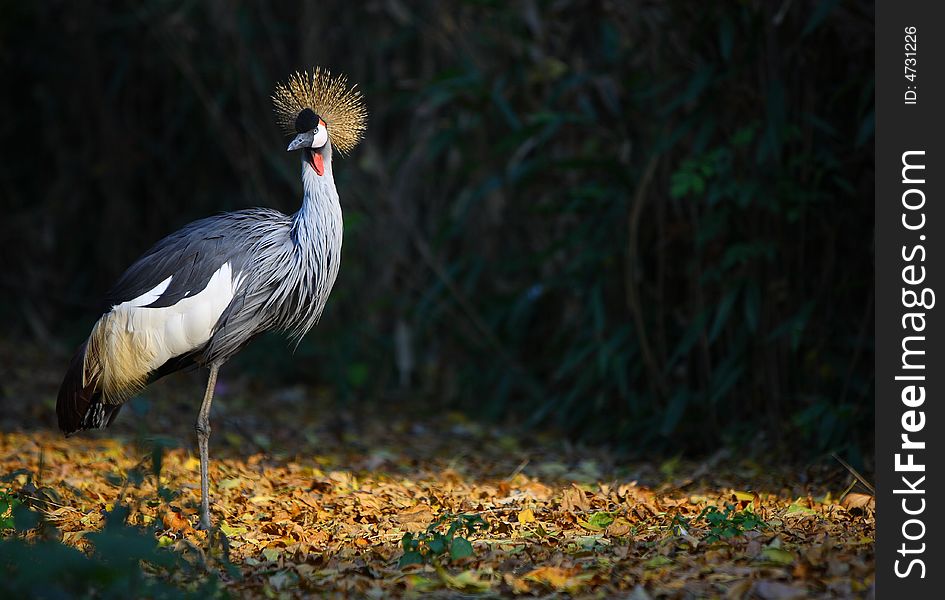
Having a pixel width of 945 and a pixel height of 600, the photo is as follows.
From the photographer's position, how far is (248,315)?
4.78 m

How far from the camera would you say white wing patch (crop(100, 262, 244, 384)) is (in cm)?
466

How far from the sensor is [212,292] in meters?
4.66

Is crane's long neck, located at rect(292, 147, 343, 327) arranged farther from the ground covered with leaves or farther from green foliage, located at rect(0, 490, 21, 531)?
green foliage, located at rect(0, 490, 21, 531)

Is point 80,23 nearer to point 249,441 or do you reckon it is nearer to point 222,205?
point 222,205

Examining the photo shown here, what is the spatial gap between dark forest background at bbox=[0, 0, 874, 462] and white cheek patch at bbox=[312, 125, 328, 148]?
1.97m

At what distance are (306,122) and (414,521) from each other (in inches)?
68.4

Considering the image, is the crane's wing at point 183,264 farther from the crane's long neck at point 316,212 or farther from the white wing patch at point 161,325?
the crane's long neck at point 316,212

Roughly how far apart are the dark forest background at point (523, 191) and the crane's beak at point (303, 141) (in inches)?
80.8

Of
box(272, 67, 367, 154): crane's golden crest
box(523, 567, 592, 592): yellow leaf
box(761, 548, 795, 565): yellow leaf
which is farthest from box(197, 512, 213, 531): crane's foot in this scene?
box(761, 548, 795, 565): yellow leaf

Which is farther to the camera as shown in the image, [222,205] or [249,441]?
[222,205]

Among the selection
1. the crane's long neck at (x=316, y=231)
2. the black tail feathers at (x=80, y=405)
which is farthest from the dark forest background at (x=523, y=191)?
the black tail feathers at (x=80, y=405)

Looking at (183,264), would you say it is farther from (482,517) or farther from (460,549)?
(460,549)
